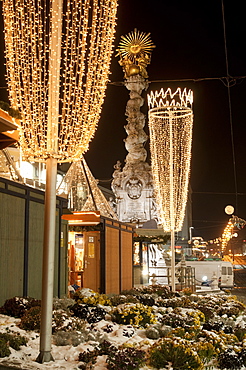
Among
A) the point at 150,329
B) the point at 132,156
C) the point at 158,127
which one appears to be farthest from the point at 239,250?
the point at 150,329

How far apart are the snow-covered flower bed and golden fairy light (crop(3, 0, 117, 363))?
1.54m

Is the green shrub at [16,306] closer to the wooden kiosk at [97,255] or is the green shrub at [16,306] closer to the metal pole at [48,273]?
the metal pole at [48,273]

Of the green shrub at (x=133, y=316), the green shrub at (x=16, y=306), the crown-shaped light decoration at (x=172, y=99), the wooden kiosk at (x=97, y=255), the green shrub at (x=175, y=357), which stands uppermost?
the crown-shaped light decoration at (x=172, y=99)

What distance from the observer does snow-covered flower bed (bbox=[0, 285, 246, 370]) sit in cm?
861

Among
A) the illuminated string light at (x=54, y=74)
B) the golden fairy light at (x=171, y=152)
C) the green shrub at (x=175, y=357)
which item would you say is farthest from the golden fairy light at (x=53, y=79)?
the golden fairy light at (x=171, y=152)

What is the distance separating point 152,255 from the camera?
46.8m

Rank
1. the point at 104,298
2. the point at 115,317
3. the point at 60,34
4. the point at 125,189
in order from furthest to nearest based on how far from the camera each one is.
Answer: the point at 125,189 → the point at 104,298 → the point at 115,317 → the point at 60,34

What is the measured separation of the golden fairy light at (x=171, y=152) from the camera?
854 inches

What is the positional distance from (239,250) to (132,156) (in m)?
118

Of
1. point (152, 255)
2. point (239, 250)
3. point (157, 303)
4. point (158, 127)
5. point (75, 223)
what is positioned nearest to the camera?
point (157, 303)

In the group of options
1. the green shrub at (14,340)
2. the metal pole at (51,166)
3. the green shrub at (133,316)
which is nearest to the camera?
the metal pole at (51,166)

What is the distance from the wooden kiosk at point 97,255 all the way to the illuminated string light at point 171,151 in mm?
2590

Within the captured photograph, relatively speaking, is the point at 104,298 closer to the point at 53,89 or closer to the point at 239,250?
the point at 53,89

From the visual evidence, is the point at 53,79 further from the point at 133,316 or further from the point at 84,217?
the point at 84,217
